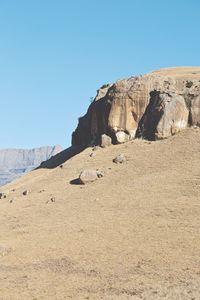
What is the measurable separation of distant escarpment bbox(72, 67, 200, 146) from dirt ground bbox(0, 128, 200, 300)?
164 centimetres

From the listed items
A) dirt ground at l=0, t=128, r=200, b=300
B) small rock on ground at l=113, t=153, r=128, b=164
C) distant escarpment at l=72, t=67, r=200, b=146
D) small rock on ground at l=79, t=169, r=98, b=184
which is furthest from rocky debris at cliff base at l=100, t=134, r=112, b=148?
small rock on ground at l=79, t=169, r=98, b=184

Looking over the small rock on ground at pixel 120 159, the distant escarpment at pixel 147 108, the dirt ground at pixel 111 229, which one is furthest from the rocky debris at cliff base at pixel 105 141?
the small rock on ground at pixel 120 159

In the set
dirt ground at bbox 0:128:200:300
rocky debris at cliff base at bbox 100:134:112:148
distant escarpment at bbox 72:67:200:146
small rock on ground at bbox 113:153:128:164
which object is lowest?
dirt ground at bbox 0:128:200:300

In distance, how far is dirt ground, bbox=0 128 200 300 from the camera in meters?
20.7

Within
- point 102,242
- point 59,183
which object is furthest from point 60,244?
point 59,183

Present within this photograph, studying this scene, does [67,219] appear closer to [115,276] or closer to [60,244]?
[60,244]

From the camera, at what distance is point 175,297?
705 inches

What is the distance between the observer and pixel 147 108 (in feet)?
149

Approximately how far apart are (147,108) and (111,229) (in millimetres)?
20492

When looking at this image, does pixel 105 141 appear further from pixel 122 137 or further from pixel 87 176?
pixel 87 176

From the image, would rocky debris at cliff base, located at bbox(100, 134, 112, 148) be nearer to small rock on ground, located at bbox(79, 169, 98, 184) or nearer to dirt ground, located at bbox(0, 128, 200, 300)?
dirt ground, located at bbox(0, 128, 200, 300)

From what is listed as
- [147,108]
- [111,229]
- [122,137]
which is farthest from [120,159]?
[111,229]

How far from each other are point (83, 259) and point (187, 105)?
→ 24879mm

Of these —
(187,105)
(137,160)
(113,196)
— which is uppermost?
(187,105)
